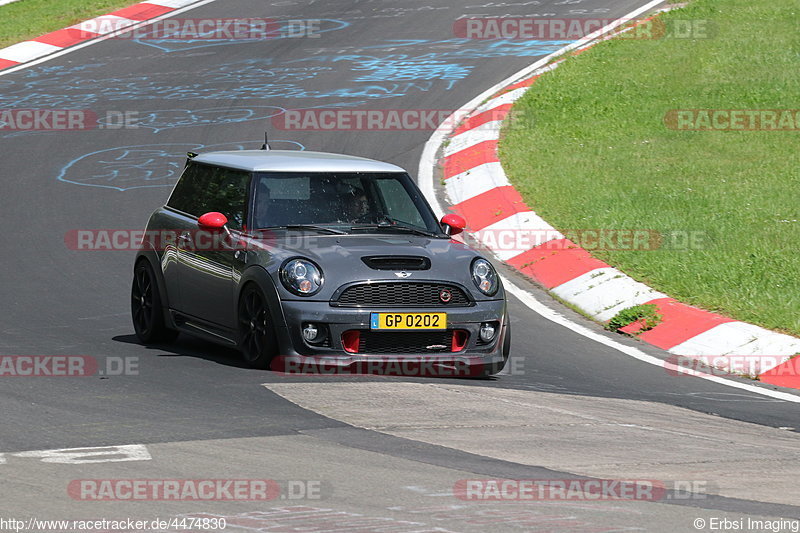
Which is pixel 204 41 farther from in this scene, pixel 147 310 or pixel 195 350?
pixel 195 350

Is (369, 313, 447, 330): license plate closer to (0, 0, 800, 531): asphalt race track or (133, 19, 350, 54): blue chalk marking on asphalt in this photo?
(0, 0, 800, 531): asphalt race track

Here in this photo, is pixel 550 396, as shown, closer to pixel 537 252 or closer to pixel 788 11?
pixel 537 252

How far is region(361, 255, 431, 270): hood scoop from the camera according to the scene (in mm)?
9062

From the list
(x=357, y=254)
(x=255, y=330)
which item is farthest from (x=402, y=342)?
(x=255, y=330)

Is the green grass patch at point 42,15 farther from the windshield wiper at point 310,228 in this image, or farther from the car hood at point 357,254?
the car hood at point 357,254

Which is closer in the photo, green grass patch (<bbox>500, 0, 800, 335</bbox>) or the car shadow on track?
the car shadow on track

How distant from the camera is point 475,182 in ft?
51.1

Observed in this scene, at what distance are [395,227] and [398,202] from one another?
0.99ft

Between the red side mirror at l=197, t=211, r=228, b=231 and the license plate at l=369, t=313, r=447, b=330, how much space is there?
1472 millimetres

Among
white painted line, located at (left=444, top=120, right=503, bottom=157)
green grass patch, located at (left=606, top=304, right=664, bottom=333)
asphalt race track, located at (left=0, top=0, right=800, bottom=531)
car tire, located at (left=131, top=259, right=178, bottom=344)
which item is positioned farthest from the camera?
white painted line, located at (left=444, top=120, right=503, bottom=157)

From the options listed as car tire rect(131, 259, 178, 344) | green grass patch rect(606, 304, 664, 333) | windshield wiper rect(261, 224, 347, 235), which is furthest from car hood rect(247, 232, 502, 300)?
green grass patch rect(606, 304, 664, 333)

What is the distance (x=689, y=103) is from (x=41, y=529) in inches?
556

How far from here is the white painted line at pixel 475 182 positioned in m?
15.3

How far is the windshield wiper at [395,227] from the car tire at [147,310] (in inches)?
72.0
